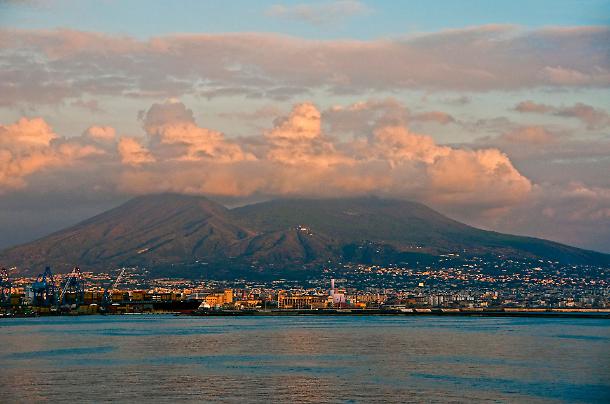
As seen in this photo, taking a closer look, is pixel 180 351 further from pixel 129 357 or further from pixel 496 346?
pixel 496 346

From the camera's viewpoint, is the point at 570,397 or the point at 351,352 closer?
the point at 570,397

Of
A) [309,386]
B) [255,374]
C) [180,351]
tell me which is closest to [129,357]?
[180,351]

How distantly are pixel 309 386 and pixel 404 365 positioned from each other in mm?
16058

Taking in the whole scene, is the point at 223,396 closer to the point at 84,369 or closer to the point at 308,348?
the point at 84,369

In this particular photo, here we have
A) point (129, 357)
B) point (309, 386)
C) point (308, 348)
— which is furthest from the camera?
point (308, 348)

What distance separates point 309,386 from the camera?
195 feet

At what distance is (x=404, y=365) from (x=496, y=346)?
25969 mm

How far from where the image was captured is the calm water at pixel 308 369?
183 feet

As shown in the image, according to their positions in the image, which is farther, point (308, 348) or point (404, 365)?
point (308, 348)

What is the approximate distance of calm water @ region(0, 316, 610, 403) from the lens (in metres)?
55.7

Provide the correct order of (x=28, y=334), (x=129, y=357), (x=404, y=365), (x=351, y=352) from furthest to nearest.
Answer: (x=28, y=334) < (x=351, y=352) < (x=129, y=357) < (x=404, y=365)

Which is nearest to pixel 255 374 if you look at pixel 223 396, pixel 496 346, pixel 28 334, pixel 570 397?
pixel 223 396

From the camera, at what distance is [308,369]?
70.9 metres

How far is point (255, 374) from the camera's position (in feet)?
220
